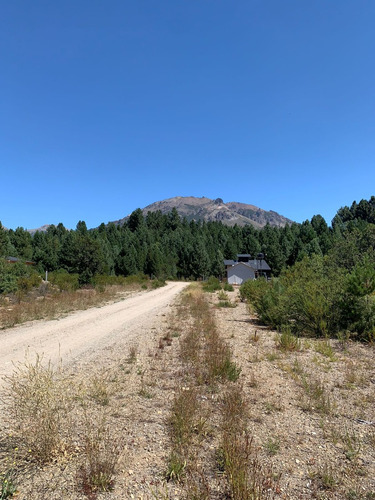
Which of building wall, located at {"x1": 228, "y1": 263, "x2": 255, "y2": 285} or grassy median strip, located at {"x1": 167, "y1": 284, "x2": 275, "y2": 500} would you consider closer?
grassy median strip, located at {"x1": 167, "y1": 284, "x2": 275, "y2": 500}

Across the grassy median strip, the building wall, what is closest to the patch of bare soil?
the grassy median strip

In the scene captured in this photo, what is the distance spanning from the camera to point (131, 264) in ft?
233

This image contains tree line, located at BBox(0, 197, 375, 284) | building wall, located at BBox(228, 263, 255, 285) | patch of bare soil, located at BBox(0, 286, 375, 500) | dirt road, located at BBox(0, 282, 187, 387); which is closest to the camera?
patch of bare soil, located at BBox(0, 286, 375, 500)

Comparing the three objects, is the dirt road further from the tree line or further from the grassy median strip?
the tree line

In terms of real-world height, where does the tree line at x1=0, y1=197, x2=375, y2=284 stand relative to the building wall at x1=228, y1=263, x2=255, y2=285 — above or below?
above

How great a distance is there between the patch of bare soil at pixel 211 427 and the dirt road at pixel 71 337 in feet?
1.62

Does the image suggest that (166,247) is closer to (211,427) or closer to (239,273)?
(239,273)

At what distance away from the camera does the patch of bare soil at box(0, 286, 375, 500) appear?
3064 mm

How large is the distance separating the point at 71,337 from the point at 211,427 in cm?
771

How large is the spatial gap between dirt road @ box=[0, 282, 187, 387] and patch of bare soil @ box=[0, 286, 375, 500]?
495mm

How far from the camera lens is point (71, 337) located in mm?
A: 10508

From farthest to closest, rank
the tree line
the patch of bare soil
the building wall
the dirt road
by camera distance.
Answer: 1. the building wall
2. the tree line
3. the dirt road
4. the patch of bare soil

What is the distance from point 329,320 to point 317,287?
4.81ft

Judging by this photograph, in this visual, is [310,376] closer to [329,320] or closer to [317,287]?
[329,320]
